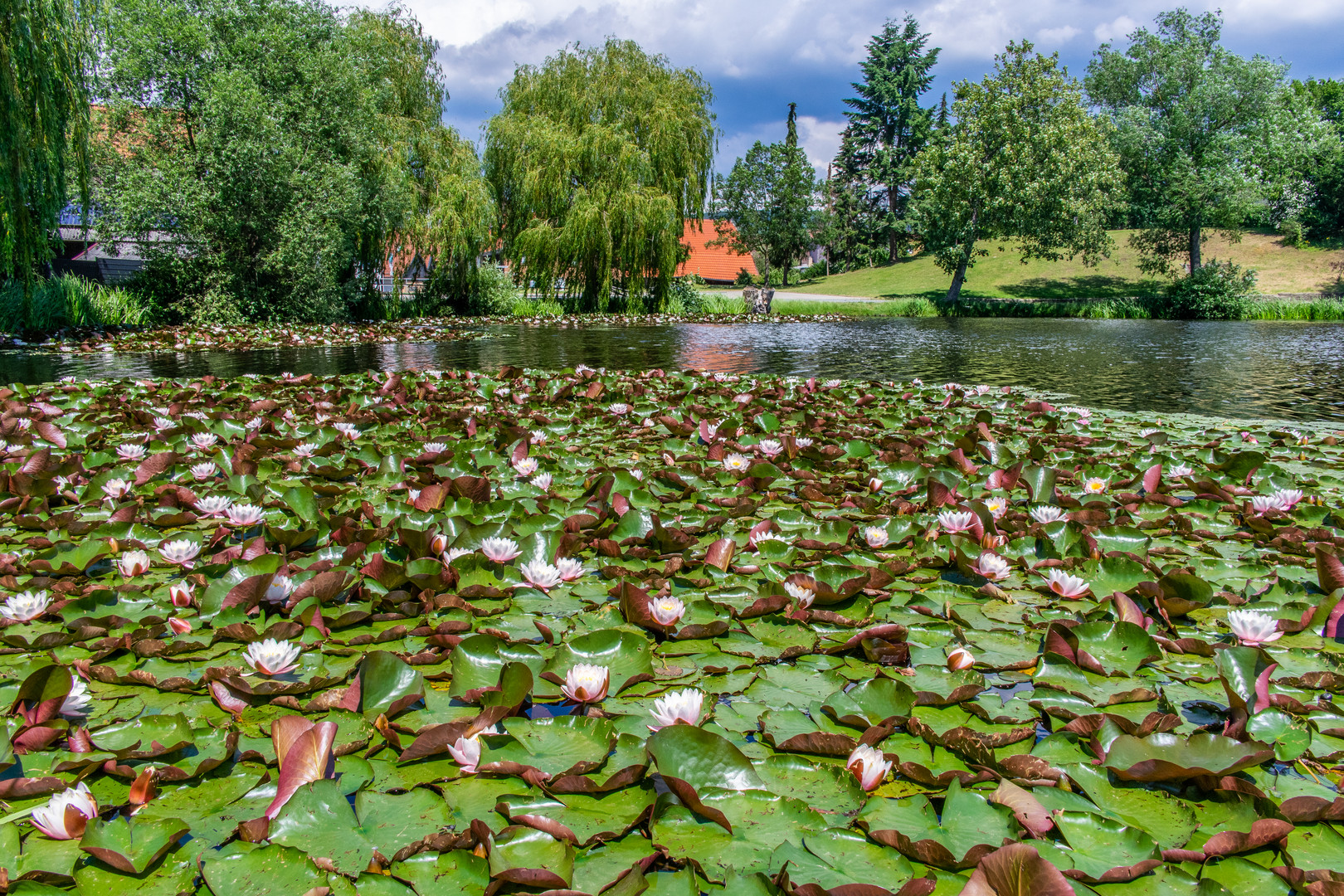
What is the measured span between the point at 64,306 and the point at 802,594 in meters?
16.3

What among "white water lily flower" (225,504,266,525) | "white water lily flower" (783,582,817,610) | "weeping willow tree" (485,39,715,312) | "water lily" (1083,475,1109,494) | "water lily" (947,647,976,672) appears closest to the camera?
"water lily" (947,647,976,672)

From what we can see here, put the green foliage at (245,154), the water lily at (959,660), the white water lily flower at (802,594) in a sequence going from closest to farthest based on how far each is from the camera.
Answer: the water lily at (959,660)
the white water lily flower at (802,594)
the green foliage at (245,154)

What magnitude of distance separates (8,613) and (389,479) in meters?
1.71

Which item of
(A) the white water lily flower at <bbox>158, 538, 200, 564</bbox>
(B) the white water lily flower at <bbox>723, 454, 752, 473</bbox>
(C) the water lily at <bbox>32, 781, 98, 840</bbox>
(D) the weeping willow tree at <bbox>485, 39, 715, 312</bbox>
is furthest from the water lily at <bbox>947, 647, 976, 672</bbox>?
(D) the weeping willow tree at <bbox>485, 39, 715, 312</bbox>

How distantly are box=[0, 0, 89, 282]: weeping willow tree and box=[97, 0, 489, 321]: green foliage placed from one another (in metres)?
2.54

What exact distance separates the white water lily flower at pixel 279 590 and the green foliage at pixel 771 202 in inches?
1465

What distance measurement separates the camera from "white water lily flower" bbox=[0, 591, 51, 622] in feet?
6.58

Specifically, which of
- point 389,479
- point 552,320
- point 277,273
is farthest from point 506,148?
point 389,479

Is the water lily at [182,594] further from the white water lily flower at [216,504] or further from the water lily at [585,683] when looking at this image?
the water lily at [585,683]

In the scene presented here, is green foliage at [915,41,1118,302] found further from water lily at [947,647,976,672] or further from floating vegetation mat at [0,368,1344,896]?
water lily at [947,647,976,672]

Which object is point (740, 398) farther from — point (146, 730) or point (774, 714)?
point (146, 730)

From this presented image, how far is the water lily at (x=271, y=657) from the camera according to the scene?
1.77 meters

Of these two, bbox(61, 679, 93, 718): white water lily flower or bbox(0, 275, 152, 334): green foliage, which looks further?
bbox(0, 275, 152, 334): green foliage

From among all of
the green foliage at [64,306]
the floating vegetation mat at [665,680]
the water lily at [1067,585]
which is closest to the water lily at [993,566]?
the floating vegetation mat at [665,680]
